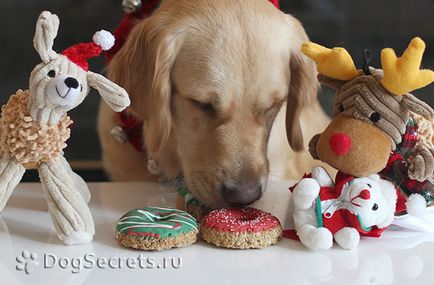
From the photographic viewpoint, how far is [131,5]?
1.60 metres

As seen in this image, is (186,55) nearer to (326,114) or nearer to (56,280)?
(56,280)

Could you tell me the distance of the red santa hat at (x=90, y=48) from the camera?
1.04 meters

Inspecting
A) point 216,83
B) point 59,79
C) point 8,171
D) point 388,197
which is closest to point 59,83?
point 59,79

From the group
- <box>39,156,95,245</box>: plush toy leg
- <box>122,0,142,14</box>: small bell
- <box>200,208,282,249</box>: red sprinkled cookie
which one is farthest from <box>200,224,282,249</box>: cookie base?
<box>122,0,142,14</box>: small bell

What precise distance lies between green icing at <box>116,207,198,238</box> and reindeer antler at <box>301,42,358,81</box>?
1.13ft

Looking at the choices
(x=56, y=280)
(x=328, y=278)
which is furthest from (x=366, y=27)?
(x=56, y=280)

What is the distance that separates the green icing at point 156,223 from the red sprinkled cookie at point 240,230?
31 millimetres

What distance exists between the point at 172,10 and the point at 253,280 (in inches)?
25.0

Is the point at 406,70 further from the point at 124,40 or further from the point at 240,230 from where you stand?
the point at 124,40

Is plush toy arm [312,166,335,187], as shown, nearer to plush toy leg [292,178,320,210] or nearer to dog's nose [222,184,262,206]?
plush toy leg [292,178,320,210]

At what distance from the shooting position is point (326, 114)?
2.11 metres

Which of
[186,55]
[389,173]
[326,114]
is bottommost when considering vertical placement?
[326,114]

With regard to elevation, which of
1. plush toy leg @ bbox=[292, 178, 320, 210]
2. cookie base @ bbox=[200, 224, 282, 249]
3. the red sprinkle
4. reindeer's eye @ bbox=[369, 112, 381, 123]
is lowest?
cookie base @ bbox=[200, 224, 282, 249]

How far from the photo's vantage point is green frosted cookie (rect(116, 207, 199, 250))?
106 cm
